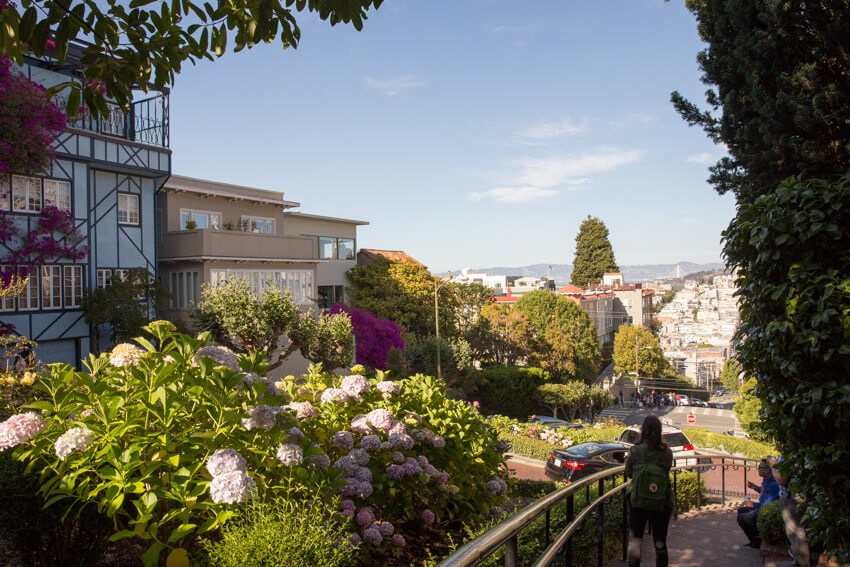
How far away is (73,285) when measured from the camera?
62.3ft

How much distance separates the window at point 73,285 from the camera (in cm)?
1883

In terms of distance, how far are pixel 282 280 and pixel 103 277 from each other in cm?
729

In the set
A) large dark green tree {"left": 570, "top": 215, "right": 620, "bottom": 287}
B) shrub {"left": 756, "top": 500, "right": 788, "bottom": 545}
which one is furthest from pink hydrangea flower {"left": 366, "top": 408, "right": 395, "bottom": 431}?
large dark green tree {"left": 570, "top": 215, "right": 620, "bottom": 287}

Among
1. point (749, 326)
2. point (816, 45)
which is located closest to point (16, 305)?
point (749, 326)

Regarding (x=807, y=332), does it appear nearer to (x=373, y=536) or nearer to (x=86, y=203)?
(x=373, y=536)

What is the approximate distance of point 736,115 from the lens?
10.1 meters

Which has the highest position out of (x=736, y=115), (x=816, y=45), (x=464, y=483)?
(x=816, y=45)

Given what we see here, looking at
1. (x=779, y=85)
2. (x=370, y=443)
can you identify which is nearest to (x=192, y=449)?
(x=370, y=443)

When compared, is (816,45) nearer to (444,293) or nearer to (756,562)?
(756,562)

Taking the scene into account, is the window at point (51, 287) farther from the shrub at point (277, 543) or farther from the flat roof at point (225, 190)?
the shrub at point (277, 543)

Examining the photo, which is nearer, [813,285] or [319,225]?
[813,285]

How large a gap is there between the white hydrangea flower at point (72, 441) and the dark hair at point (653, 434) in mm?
4608

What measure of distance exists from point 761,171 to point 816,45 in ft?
6.54

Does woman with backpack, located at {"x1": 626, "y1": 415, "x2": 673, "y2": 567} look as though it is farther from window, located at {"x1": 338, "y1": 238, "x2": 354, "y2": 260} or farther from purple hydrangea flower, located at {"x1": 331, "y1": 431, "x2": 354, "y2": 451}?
window, located at {"x1": 338, "y1": 238, "x2": 354, "y2": 260}
